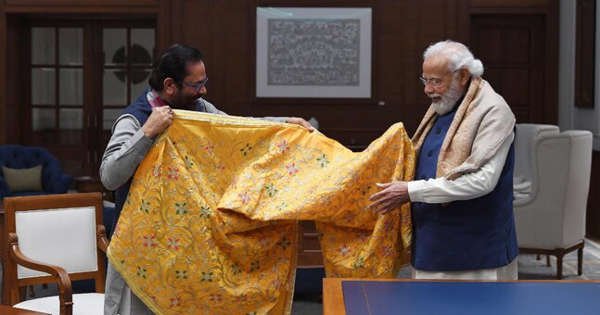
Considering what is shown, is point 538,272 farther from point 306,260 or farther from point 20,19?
point 20,19

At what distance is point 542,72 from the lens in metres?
10.6

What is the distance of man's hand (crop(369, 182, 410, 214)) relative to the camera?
316cm

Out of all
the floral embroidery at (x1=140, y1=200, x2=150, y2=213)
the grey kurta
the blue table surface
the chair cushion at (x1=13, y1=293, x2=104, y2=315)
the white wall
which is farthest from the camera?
the white wall

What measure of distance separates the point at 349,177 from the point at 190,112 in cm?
58

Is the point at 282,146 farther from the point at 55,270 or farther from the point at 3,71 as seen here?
the point at 3,71

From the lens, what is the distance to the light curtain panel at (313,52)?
408 inches

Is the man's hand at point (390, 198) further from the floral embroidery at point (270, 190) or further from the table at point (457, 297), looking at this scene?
the table at point (457, 297)

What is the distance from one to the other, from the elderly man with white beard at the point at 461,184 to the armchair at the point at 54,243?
57.4 inches

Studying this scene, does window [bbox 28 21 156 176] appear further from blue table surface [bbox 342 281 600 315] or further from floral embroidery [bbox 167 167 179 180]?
blue table surface [bbox 342 281 600 315]

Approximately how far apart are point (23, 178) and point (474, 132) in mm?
7284

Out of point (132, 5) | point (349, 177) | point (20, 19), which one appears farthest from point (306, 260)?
point (20, 19)

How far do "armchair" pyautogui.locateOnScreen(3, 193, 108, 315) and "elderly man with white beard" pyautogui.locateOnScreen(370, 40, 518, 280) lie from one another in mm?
1457

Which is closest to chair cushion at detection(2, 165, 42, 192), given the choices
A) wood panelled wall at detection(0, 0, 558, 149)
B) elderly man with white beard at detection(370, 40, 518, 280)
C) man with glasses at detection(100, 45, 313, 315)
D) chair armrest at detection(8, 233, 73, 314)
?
wood panelled wall at detection(0, 0, 558, 149)

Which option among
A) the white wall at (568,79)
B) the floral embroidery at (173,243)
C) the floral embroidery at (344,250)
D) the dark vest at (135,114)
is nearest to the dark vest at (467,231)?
the floral embroidery at (344,250)
